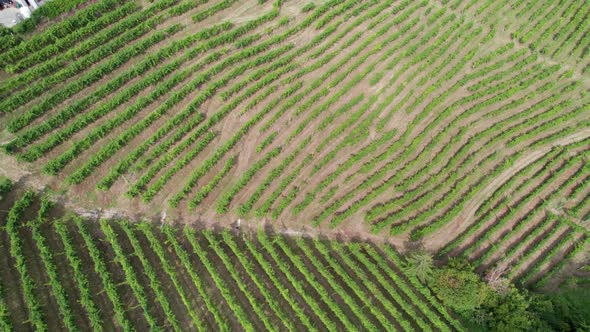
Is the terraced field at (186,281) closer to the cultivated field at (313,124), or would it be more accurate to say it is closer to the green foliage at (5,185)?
the green foliage at (5,185)

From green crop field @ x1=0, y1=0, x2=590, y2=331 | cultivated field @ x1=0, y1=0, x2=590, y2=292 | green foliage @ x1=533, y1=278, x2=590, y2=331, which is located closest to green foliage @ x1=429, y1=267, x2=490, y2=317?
green crop field @ x1=0, y1=0, x2=590, y2=331

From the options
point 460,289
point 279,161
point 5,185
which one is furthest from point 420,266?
point 5,185

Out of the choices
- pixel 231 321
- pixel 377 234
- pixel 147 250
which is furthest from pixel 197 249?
pixel 377 234

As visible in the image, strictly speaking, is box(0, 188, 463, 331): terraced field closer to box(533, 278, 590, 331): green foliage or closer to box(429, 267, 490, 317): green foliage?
box(429, 267, 490, 317): green foliage

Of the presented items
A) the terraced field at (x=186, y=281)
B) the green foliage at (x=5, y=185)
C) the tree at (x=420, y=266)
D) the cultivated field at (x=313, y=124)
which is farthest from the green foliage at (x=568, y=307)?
the green foliage at (x=5, y=185)

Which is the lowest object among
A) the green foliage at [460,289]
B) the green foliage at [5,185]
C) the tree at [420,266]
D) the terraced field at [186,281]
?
the green foliage at [460,289]

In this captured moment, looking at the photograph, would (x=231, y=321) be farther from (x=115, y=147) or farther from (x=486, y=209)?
(x=486, y=209)

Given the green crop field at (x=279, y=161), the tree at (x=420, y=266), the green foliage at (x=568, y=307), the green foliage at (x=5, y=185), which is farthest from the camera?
the green foliage at (x=568, y=307)

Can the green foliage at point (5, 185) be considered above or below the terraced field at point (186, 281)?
above
